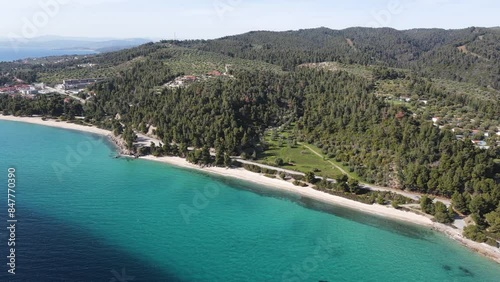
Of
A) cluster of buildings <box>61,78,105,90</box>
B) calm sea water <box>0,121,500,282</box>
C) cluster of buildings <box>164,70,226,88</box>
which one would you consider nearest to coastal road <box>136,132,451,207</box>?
calm sea water <box>0,121,500,282</box>

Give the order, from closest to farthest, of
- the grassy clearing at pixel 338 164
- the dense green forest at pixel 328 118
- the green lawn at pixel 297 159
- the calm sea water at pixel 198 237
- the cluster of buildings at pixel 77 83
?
the calm sea water at pixel 198 237, the dense green forest at pixel 328 118, the grassy clearing at pixel 338 164, the green lawn at pixel 297 159, the cluster of buildings at pixel 77 83

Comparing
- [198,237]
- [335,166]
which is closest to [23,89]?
[198,237]

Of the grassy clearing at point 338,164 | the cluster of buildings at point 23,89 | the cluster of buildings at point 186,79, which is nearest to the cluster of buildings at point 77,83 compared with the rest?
the cluster of buildings at point 23,89

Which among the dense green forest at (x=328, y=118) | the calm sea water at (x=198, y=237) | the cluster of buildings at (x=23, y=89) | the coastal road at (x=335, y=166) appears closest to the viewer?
the calm sea water at (x=198, y=237)

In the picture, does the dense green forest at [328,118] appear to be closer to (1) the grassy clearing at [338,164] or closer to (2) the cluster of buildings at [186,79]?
(1) the grassy clearing at [338,164]

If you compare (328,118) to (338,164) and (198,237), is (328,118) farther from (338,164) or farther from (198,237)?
(198,237)

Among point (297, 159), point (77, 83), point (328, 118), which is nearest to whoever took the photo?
point (297, 159)

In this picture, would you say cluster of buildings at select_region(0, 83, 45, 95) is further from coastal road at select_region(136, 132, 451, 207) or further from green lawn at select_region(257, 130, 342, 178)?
green lawn at select_region(257, 130, 342, 178)

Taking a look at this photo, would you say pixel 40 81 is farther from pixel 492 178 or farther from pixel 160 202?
pixel 492 178
